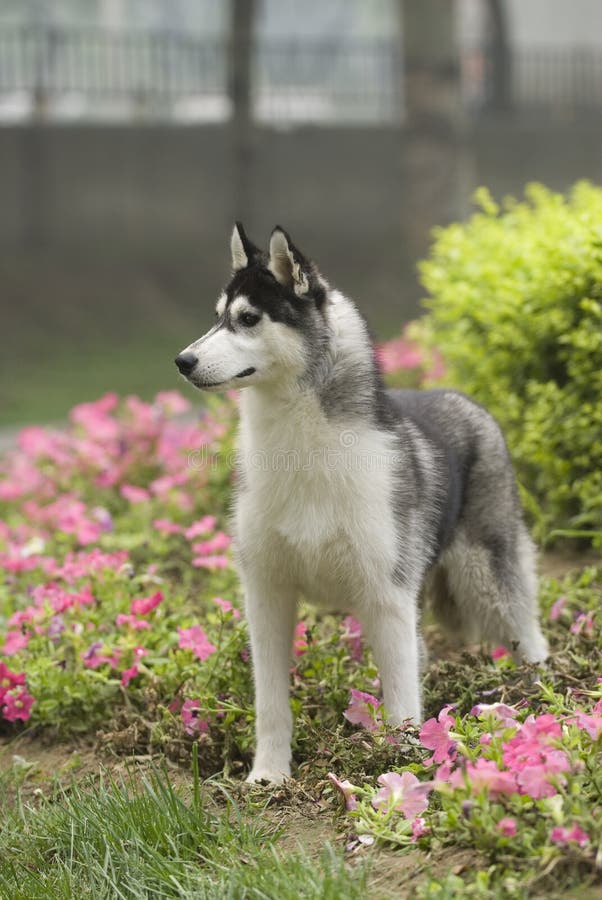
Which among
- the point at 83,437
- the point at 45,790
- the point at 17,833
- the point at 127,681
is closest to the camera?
the point at 17,833

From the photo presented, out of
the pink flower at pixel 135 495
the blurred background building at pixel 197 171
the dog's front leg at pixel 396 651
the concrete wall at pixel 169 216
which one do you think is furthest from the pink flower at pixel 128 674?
the concrete wall at pixel 169 216

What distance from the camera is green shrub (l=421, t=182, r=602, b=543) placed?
5.78m

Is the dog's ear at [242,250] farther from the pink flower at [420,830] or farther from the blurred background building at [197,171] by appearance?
the blurred background building at [197,171]

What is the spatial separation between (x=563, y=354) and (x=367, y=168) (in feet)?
47.7

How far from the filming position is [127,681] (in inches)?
182

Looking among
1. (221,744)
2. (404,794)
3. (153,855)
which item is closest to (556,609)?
(221,744)

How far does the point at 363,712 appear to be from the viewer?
394 centimetres

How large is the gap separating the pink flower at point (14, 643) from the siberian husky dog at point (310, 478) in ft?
3.81

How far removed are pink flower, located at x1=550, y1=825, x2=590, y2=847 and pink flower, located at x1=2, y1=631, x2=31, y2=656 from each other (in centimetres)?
255

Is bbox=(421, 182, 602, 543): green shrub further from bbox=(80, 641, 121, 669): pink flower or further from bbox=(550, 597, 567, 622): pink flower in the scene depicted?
bbox=(80, 641, 121, 669): pink flower

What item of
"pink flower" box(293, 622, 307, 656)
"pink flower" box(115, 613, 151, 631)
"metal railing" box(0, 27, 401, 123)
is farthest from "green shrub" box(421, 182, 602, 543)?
"metal railing" box(0, 27, 401, 123)

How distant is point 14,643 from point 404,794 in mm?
2080

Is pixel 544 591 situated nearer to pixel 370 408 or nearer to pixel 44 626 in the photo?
pixel 370 408

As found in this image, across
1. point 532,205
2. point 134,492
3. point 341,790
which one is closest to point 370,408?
point 341,790
